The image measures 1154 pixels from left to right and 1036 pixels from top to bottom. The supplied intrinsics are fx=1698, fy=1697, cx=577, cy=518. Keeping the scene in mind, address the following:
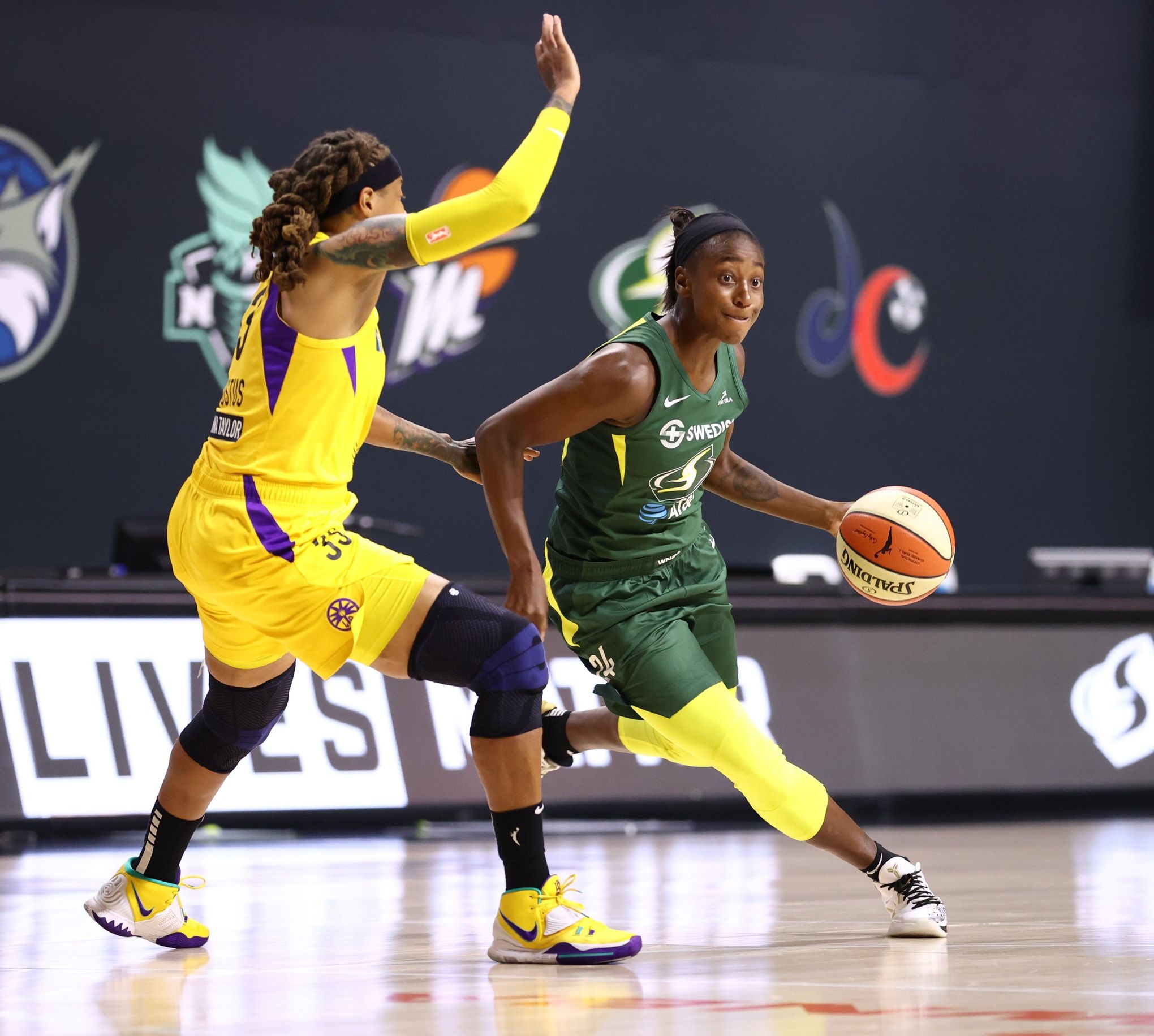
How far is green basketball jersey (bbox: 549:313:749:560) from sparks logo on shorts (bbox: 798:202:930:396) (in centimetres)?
839

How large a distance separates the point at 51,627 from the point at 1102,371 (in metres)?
9.33

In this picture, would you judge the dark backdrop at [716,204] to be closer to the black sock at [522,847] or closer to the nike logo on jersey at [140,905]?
the nike logo on jersey at [140,905]

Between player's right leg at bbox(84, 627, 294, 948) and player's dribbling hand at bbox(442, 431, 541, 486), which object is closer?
player's right leg at bbox(84, 627, 294, 948)

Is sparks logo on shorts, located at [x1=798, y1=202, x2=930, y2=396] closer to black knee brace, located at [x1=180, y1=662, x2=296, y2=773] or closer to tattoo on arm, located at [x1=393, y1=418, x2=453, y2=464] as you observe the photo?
tattoo on arm, located at [x1=393, y1=418, x2=453, y2=464]

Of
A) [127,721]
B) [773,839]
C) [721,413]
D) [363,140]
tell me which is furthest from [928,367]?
[363,140]

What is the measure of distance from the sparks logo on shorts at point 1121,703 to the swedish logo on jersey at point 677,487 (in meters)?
4.50

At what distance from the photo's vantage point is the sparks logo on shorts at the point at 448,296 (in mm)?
11594

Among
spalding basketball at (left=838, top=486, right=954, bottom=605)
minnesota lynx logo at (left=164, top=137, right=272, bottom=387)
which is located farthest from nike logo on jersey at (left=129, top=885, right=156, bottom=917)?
minnesota lynx logo at (left=164, top=137, right=272, bottom=387)

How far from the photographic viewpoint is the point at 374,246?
3.51m

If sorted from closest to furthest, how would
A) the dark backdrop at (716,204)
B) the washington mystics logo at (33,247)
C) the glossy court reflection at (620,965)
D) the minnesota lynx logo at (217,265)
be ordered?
1. the glossy court reflection at (620,965)
2. the washington mystics logo at (33,247)
3. the dark backdrop at (716,204)
4. the minnesota lynx logo at (217,265)

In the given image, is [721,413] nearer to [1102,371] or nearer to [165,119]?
[165,119]

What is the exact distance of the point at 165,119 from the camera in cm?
1114

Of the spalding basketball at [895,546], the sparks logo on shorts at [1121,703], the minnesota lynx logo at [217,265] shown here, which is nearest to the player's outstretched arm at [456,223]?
the spalding basketball at [895,546]

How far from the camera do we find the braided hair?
3611 millimetres
